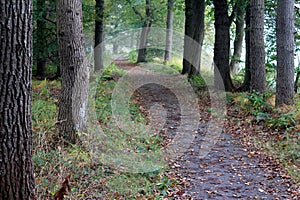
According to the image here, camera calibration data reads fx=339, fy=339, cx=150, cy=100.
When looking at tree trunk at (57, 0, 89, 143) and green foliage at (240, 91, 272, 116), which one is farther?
green foliage at (240, 91, 272, 116)

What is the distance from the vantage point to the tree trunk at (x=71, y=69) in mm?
7098

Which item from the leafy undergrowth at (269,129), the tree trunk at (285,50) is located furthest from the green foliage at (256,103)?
the tree trunk at (285,50)

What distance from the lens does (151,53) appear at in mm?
35156

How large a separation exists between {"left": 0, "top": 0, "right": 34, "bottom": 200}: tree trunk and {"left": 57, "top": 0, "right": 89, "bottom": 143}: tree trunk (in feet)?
11.0

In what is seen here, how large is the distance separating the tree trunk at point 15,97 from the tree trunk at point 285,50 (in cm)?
849

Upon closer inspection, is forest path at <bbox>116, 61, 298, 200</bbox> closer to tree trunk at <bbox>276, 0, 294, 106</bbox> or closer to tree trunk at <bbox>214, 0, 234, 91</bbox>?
tree trunk at <bbox>276, 0, 294, 106</bbox>

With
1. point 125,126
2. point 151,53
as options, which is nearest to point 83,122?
point 125,126

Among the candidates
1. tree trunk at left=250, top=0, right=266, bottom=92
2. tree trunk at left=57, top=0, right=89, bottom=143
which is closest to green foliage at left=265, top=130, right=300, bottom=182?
tree trunk at left=250, top=0, right=266, bottom=92

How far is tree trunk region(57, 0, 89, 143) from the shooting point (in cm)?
710

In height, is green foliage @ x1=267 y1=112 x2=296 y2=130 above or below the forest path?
above

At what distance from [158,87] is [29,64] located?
14.1 meters

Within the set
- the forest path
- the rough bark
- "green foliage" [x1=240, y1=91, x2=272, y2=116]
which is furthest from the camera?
the rough bark

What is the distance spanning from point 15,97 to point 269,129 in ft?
23.5

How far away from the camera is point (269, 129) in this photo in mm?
8938
